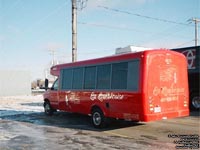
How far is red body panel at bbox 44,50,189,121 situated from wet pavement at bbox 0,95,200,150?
606 mm

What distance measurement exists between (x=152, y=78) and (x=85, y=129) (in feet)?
10.7

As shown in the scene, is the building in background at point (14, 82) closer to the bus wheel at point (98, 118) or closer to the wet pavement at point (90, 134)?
the wet pavement at point (90, 134)

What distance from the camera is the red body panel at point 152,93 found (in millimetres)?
10945

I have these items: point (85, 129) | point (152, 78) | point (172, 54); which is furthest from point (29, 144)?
point (172, 54)

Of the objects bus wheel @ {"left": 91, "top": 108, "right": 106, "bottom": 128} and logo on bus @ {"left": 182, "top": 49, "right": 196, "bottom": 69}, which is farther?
logo on bus @ {"left": 182, "top": 49, "right": 196, "bottom": 69}

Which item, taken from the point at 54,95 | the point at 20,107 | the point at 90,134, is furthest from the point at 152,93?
the point at 20,107

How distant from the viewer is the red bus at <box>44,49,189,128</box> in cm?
1100

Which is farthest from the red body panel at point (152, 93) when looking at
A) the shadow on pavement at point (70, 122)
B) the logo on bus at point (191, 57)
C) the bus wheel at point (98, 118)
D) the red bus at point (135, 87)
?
the logo on bus at point (191, 57)

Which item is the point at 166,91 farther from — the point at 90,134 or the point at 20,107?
the point at 20,107

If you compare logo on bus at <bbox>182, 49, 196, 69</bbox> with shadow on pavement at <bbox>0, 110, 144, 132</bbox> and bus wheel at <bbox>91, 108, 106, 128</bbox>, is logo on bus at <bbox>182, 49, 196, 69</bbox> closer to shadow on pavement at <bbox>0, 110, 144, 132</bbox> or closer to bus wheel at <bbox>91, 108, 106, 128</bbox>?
shadow on pavement at <bbox>0, 110, 144, 132</bbox>

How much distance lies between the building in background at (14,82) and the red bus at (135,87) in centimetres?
3108

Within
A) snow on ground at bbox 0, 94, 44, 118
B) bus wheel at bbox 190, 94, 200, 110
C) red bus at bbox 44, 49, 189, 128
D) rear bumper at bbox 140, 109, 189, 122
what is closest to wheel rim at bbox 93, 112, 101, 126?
red bus at bbox 44, 49, 189, 128

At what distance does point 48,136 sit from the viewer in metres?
11.2

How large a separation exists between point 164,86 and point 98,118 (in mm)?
2813
